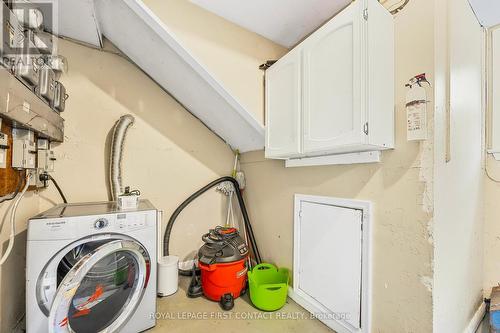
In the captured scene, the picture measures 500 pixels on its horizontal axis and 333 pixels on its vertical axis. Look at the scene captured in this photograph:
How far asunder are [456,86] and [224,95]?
56.1 inches

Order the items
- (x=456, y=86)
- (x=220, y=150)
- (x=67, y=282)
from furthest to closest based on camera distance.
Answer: (x=220, y=150) < (x=456, y=86) < (x=67, y=282)

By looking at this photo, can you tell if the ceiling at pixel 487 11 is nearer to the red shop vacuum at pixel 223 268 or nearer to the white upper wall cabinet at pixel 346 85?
the white upper wall cabinet at pixel 346 85

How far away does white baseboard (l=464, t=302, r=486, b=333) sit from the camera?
146cm

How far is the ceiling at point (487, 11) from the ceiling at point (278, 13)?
0.79 meters

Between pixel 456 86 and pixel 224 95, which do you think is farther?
pixel 224 95

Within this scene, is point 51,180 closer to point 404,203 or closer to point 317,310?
Answer: point 317,310

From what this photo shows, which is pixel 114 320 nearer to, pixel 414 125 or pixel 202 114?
pixel 202 114

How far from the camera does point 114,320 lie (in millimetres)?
1327

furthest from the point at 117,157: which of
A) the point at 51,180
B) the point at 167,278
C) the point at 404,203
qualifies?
the point at 404,203

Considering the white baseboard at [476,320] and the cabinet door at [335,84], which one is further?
the white baseboard at [476,320]

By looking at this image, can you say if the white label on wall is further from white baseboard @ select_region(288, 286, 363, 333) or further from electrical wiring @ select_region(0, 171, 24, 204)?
electrical wiring @ select_region(0, 171, 24, 204)

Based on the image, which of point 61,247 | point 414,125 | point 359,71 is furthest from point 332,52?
point 61,247

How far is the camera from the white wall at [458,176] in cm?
110

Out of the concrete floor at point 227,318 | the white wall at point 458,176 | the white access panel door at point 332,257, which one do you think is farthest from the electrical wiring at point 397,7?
the concrete floor at point 227,318
